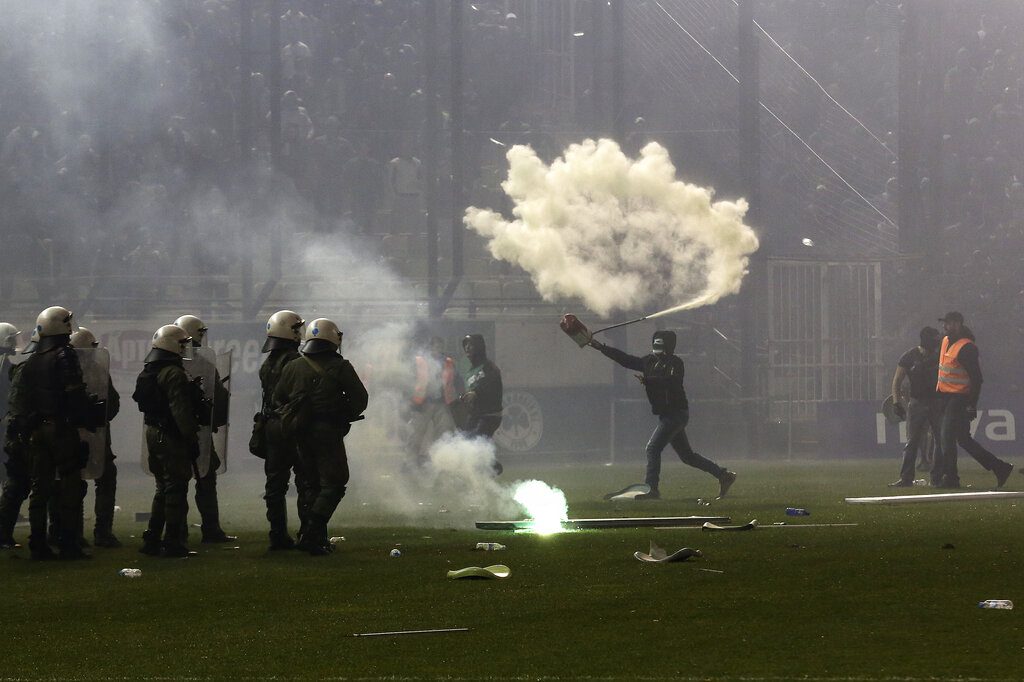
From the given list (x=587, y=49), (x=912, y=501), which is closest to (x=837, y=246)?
(x=587, y=49)

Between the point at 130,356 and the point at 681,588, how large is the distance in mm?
17301

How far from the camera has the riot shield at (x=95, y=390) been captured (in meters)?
9.96

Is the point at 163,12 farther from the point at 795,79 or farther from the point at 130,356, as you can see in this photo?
the point at 795,79

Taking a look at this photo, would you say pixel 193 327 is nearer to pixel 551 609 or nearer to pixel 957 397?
pixel 551 609

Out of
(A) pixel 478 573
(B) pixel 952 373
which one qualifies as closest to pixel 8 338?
(A) pixel 478 573

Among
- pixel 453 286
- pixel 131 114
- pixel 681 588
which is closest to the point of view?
pixel 681 588

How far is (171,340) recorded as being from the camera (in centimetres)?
962

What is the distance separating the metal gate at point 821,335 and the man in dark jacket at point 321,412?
18817 millimetres

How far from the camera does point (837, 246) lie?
30.8m

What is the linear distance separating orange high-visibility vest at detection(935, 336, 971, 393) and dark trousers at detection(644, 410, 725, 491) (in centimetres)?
279

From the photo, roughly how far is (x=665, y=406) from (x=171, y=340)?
6.45m

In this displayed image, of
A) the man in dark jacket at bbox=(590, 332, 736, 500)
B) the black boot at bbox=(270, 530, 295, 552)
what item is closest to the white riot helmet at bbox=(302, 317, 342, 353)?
the black boot at bbox=(270, 530, 295, 552)

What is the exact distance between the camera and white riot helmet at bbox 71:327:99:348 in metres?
10.6

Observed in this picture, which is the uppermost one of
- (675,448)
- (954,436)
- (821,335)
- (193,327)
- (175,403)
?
(821,335)
